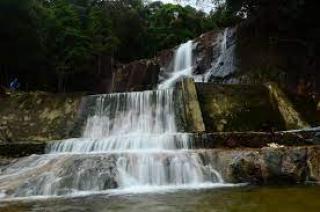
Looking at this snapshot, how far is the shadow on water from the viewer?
925 cm

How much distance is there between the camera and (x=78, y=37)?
111ft

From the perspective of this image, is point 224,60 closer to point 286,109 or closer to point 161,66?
point 161,66

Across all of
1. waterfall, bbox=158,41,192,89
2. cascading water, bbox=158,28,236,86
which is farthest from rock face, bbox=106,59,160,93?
waterfall, bbox=158,41,192,89

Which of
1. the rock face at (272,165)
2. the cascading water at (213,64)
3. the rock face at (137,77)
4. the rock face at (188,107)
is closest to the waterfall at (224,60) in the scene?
the cascading water at (213,64)

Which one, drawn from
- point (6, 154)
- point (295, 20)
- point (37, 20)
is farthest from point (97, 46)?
point (6, 154)

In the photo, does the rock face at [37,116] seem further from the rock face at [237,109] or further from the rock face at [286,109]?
the rock face at [286,109]

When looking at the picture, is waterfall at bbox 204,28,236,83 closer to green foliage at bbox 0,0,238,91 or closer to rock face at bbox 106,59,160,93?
green foliage at bbox 0,0,238,91

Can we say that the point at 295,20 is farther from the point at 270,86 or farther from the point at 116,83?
the point at 116,83

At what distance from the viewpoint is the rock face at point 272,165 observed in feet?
42.5

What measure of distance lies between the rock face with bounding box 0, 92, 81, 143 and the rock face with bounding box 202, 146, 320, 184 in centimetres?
867

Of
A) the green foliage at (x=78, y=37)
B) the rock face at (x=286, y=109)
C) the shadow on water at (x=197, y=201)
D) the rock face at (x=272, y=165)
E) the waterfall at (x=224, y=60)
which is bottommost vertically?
the shadow on water at (x=197, y=201)

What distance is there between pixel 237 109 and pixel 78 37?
1777 cm

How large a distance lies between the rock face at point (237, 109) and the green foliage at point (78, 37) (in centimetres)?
981

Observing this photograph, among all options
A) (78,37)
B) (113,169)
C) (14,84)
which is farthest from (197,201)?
(78,37)
